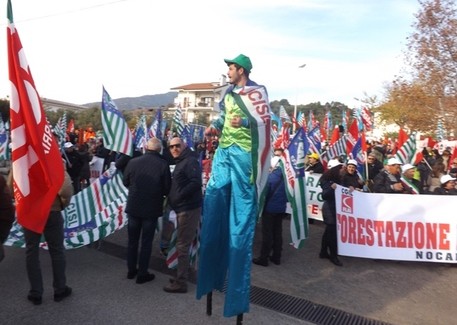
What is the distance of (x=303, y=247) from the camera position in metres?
7.39

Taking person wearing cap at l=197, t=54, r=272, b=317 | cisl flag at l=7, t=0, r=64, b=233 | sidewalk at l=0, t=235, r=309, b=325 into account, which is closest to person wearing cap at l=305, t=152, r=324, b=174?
sidewalk at l=0, t=235, r=309, b=325

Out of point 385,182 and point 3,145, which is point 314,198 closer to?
point 385,182

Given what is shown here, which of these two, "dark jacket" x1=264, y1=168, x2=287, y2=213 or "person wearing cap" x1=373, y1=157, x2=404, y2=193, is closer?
"dark jacket" x1=264, y1=168, x2=287, y2=213

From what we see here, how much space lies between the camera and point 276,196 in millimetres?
6582

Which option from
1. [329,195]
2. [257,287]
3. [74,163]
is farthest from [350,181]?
[74,163]

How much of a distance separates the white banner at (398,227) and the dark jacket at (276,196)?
98cm

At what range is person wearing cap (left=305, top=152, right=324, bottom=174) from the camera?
31.5 ft

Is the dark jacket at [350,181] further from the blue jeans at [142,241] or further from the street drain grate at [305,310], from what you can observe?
the blue jeans at [142,241]

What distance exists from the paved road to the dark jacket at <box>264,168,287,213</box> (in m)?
0.87

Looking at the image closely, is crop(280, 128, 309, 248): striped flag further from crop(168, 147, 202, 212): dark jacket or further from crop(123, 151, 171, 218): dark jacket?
crop(123, 151, 171, 218): dark jacket

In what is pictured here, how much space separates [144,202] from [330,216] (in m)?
3.28

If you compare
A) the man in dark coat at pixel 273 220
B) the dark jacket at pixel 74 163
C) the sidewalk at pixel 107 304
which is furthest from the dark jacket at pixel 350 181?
the dark jacket at pixel 74 163

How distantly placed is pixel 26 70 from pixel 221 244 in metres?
2.34

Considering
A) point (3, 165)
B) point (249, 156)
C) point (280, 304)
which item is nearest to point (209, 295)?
point (280, 304)
